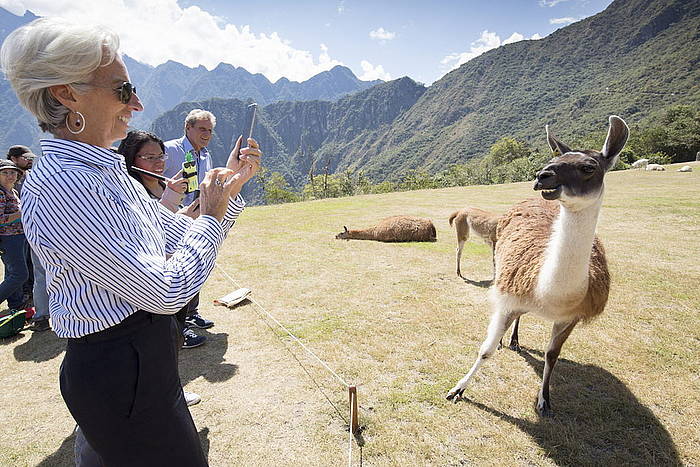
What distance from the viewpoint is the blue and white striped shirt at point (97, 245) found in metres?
1.09

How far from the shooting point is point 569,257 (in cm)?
287

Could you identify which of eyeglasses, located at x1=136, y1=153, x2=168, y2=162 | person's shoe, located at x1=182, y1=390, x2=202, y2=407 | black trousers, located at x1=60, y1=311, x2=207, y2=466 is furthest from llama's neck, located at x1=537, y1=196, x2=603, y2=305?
eyeglasses, located at x1=136, y1=153, x2=168, y2=162

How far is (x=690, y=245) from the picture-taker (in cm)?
855

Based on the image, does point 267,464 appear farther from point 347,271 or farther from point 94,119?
point 347,271

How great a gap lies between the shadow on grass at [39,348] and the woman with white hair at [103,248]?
400 centimetres

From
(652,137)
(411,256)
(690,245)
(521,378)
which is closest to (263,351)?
(521,378)

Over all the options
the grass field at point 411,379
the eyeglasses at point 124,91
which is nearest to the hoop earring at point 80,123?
the eyeglasses at point 124,91

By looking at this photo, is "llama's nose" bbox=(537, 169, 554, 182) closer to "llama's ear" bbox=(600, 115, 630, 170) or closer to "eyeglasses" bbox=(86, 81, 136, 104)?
"llama's ear" bbox=(600, 115, 630, 170)

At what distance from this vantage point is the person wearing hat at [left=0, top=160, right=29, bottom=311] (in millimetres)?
4863

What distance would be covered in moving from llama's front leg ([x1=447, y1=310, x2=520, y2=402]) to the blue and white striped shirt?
2930mm

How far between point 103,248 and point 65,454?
2.92 m

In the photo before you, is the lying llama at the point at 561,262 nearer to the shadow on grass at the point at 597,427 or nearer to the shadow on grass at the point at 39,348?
the shadow on grass at the point at 597,427

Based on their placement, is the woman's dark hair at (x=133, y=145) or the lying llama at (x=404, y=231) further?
the lying llama at (x=404, y=231)

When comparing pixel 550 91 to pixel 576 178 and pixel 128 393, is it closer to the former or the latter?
pixel 576 178
